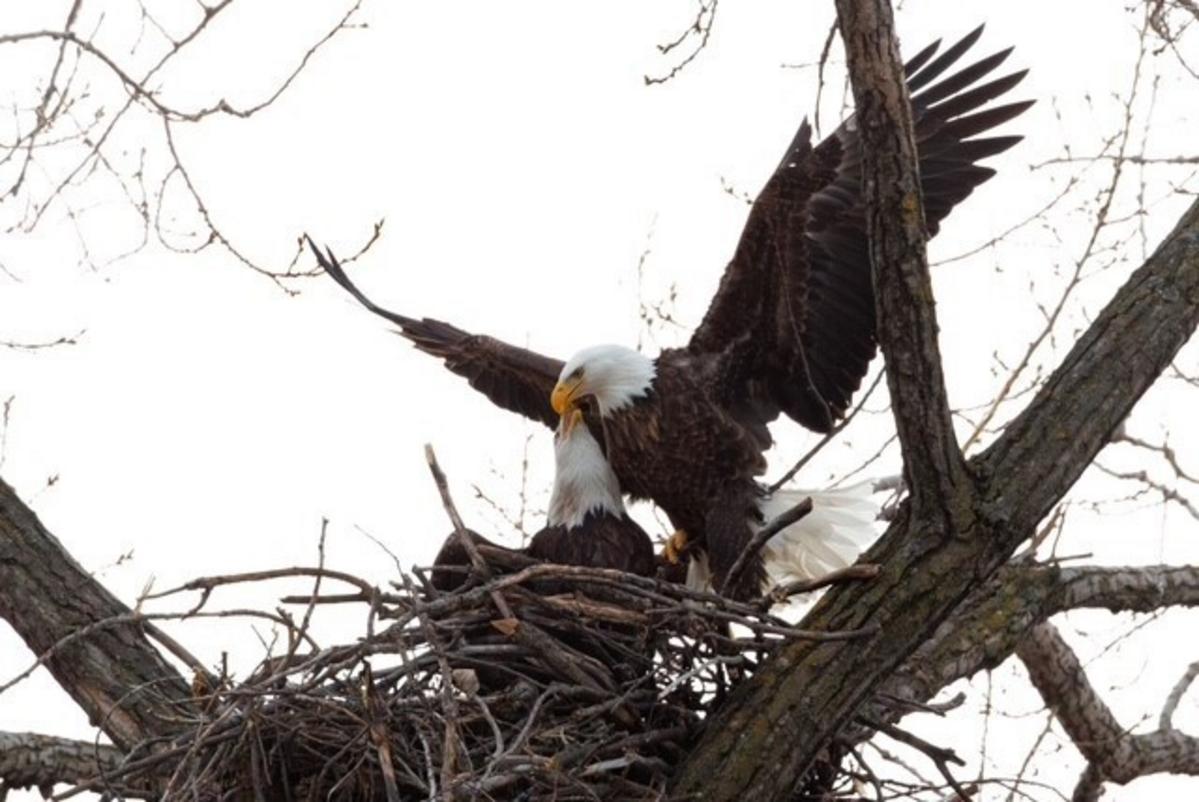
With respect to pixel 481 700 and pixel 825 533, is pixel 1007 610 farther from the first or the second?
pixel 481 700

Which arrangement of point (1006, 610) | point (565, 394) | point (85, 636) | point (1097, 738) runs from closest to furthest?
point (85, 636)
point (1006, 610)
point (1097, 738)
point (565, 394)

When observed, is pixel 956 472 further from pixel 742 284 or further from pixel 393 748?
pixel 742 284

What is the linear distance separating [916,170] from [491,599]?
1311 mm

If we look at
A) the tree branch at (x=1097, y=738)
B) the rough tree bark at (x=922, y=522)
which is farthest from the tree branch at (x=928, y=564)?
the tree branch at (x=1097, y=738)

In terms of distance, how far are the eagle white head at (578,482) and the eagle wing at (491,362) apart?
547 millimetres

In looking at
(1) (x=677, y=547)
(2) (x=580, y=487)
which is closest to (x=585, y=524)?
(2) (x=580, y=487)

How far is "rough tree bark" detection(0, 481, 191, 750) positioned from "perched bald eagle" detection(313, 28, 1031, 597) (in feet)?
5.43

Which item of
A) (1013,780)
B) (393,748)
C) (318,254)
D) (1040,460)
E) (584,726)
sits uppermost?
(318,254)

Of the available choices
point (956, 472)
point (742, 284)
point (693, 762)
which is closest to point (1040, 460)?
point (956, 472)

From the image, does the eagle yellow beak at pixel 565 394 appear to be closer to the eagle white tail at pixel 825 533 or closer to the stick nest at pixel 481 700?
the eagle white tail at pixel 825 533

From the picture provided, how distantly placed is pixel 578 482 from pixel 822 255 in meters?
0.94

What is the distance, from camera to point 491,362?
611 cm

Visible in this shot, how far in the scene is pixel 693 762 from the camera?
3.81 m

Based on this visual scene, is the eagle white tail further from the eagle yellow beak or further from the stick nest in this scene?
the stick nest
